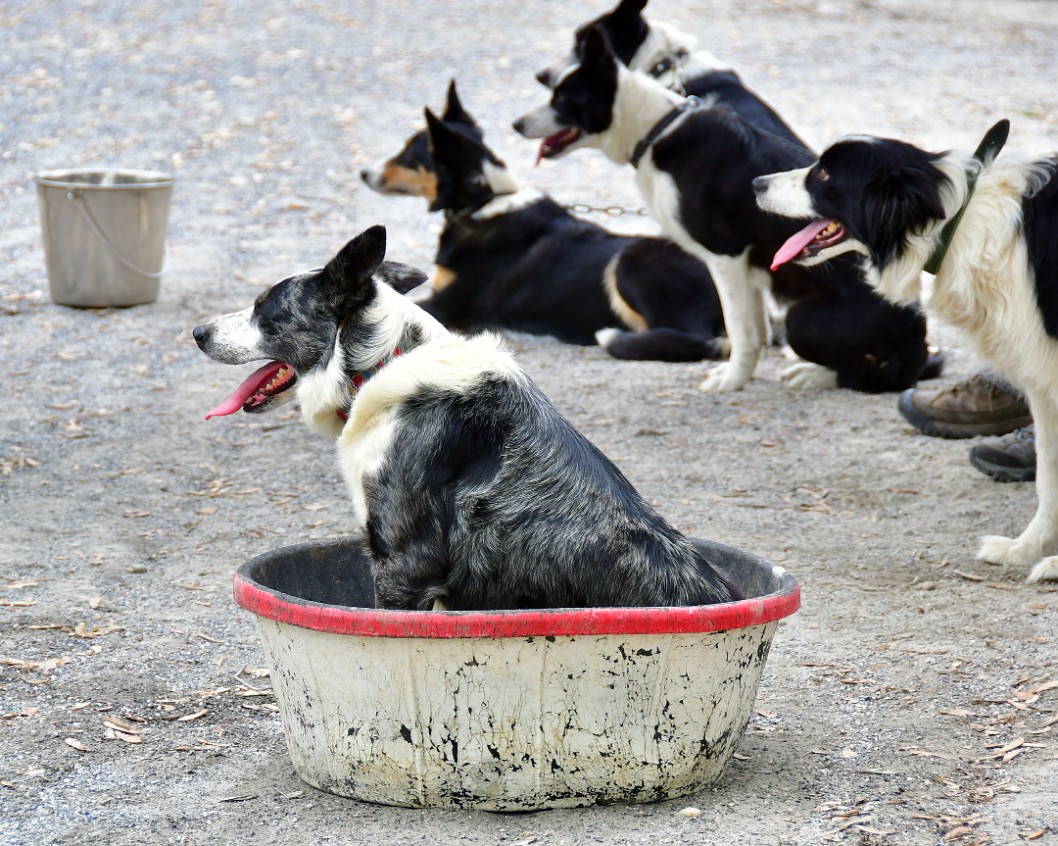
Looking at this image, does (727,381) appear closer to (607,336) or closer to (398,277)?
(607,336)

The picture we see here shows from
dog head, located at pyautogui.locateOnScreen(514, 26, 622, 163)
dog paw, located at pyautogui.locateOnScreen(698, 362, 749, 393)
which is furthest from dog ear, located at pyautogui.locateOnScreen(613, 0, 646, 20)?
dog paw, located at pyautogui.locateOnScreen(698, 362, 749, 393)

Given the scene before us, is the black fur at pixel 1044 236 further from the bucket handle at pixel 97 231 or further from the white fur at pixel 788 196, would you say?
the bucket handle at pixel 97 231

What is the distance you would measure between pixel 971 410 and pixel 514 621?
3.95m

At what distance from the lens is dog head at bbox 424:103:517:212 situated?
8.02 metres

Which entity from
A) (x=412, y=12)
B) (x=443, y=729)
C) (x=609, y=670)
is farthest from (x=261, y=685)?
(x=412, y=12)

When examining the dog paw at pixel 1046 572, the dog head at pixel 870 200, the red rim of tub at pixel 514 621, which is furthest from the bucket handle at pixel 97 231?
the red rim of tub at pixel 514 621

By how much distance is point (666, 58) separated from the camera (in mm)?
7820

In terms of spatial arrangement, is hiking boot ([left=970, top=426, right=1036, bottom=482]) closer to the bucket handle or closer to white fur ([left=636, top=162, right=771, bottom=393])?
white fur ([left=636, top=162, right=771, bottom=393])

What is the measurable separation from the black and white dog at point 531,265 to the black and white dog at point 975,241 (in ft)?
10.3

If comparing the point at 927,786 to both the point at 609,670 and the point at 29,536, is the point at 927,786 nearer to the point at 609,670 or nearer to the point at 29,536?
the point at 609,670

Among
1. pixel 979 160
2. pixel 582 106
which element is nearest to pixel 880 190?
pixel 979 160

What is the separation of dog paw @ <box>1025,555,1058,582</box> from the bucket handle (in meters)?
5.87

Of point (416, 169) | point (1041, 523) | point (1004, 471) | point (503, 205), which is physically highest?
point (416, 169)

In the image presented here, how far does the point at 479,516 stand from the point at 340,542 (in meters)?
0.64
